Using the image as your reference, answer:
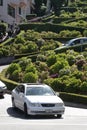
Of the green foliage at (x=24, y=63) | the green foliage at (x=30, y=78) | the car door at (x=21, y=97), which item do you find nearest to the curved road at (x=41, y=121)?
the car door at (x=21, y=97)

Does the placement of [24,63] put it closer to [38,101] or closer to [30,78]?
[30,78]

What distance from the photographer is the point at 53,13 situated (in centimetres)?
10388

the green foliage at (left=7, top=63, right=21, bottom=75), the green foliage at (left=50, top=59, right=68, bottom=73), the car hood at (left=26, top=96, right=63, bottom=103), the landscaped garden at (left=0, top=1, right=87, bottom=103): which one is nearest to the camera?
the car hood at (left=26, top=96, right=63, bottom=103)

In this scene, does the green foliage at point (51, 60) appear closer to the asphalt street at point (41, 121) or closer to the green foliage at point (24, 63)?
the green foliage at point (24, 63)

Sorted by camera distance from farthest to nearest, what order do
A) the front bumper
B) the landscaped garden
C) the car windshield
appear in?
the landscaped garden, the car windshield, the front bumper

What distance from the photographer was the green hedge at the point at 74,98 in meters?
29.2

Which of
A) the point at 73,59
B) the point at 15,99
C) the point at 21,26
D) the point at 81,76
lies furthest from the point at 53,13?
the point at 15,99

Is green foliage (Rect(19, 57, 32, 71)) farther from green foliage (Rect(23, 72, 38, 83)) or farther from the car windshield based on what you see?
the car windshield

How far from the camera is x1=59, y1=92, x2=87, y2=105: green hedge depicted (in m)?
29.2

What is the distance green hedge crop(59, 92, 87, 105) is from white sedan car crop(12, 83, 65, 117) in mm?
4010

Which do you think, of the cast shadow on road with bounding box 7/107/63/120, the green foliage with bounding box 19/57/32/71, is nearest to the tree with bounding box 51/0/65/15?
the green foliage with bounding box 19/57/32/71

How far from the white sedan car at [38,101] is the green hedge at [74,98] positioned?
4010 millimetres

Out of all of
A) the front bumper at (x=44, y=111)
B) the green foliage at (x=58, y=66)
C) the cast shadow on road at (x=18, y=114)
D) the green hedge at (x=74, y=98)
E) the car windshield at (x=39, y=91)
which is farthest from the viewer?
the green foliage at (x=58, y=66)

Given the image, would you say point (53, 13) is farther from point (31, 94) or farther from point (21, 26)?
point (31, 94)
